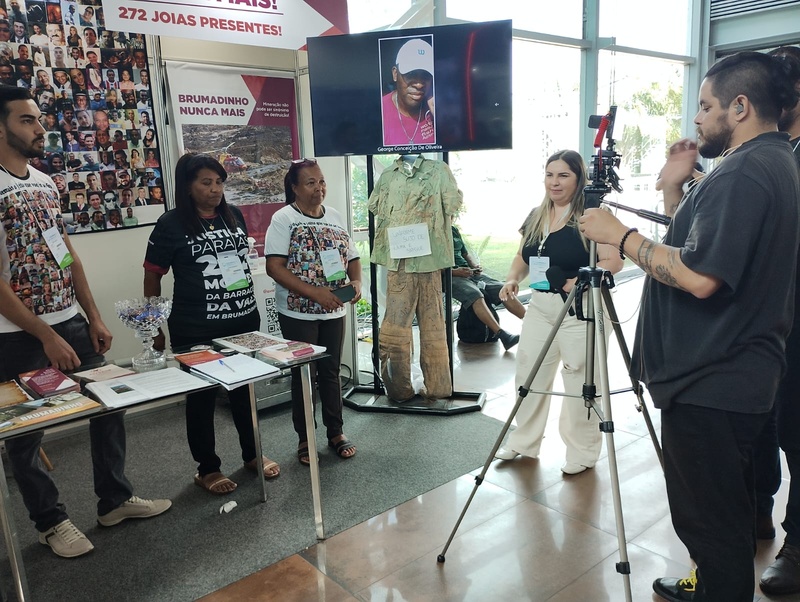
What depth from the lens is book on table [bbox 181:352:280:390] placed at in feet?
6.44

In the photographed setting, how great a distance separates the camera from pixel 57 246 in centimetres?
224

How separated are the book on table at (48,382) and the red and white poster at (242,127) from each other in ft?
5.99

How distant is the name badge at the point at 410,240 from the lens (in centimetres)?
337

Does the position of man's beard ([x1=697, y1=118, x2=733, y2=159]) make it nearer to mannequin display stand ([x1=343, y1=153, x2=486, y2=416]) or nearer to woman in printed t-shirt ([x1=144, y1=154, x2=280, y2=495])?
woman in printed t-shirt ([x1=144, y1=154, x2=280, y2=495])

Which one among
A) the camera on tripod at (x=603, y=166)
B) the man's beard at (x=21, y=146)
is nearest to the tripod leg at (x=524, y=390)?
the camera on tripod at (x=603, y=166)

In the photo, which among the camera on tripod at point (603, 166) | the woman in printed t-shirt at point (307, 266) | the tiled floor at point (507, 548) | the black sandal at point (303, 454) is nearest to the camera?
the camera on tripod at point (603, 166)

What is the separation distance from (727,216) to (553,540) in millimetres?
1419

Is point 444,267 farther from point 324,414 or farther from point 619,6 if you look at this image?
point 619,6

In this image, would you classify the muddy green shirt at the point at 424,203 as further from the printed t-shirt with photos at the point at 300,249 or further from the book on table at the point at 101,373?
the book on table at the point at 101,373

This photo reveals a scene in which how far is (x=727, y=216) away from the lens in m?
1.33

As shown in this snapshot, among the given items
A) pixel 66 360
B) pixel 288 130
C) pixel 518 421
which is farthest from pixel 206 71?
pixel 518 421

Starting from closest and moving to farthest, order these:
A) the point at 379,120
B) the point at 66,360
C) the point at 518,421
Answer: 1. the point at 66,360
2. the point at 518,421
3. the point at 379,120

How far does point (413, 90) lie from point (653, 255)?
7.13 ft

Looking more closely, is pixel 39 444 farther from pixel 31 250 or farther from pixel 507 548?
pixel 507 548
